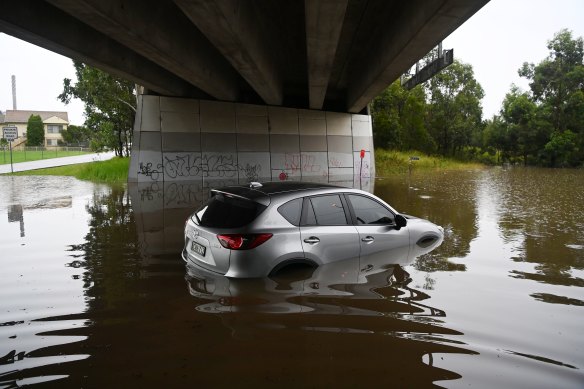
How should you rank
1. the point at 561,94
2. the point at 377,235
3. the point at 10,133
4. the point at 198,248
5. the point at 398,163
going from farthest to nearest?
the point at 561,94, the point at 398,163, the point at 10,133, the point at 377,235, the point at 198,248

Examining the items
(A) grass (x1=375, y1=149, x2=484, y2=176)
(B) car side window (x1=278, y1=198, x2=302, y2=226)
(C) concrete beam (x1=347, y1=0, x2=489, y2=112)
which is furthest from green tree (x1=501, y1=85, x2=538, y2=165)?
(B) car side window (x1=278, y1=198, x2=302, y2=226)

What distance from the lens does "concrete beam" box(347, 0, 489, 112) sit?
1014 centimetres

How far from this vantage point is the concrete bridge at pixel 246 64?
34.5ft

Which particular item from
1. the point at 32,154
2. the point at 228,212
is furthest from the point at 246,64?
the point at 32,154

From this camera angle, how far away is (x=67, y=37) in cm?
A: 1173

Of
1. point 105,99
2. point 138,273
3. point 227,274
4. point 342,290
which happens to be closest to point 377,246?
Answer: point 342,290

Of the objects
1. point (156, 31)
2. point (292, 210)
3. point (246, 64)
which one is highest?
point (156, 31)

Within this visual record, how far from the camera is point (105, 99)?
30.0m

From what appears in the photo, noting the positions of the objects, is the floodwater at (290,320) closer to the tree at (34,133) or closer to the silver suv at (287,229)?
the silver suv at (287,229)

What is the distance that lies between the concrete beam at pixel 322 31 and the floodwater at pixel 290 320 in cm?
602

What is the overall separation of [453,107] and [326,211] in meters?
59.7

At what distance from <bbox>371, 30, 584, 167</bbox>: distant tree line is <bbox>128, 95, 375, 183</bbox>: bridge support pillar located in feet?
66.2

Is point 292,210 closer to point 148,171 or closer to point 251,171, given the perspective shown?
point 148,171

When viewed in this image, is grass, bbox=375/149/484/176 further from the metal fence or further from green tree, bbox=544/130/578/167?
the metal fence
